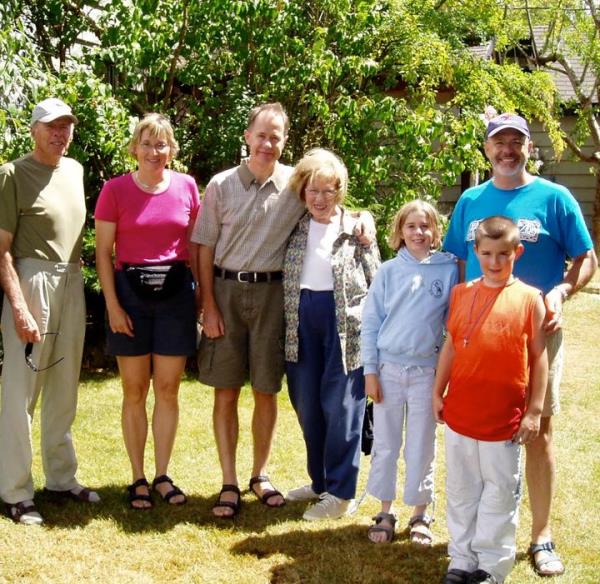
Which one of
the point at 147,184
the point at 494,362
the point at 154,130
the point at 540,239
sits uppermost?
the point at 154,130

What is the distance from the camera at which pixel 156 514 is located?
4738 mm

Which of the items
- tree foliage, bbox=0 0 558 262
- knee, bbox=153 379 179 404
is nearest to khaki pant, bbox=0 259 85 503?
knee, bbox=153 379 179 404

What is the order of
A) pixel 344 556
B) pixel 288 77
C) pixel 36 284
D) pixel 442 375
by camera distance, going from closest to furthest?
pixel 442 375, pixel 344 556, pixel 36 284, pixel 288 77

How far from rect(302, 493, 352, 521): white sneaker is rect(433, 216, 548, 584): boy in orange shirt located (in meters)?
0.94

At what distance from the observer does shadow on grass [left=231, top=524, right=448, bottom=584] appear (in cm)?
406

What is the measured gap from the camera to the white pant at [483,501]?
12.4 ft

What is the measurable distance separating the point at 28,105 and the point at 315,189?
9.74 feet

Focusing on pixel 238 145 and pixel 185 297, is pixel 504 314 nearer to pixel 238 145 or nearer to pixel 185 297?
pixel 185 297

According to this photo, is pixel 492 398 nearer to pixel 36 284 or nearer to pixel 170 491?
pixel 170 491

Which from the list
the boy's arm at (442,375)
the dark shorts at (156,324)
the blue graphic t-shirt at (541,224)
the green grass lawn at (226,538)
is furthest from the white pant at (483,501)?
the dark shorts at (156,324)

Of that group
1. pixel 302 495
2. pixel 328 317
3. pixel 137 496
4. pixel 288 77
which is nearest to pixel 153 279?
pixel 328 317

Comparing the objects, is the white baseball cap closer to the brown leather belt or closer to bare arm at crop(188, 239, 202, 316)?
bare arm at crop(188, 239, 202, 316)

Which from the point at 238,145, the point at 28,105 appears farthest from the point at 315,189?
the point at 238,145

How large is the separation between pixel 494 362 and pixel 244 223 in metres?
1.56
